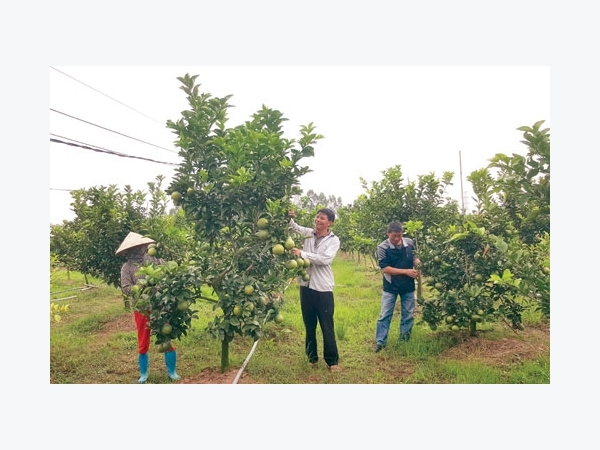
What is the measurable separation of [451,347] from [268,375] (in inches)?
85.6

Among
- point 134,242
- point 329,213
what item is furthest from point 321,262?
point 134,242

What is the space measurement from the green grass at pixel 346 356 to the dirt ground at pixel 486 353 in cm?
1

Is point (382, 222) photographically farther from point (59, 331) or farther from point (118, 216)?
point (59, 331)

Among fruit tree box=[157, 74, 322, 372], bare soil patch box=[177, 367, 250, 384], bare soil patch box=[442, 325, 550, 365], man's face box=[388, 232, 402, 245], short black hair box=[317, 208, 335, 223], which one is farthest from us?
man's face box=[388, 232, 402, 245]

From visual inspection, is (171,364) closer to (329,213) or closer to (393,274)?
(329,213)

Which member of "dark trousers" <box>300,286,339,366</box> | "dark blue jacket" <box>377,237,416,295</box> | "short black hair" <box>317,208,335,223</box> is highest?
"short black hair" <box>317,208,335,223</box>

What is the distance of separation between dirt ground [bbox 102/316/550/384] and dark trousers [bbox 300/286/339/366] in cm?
78

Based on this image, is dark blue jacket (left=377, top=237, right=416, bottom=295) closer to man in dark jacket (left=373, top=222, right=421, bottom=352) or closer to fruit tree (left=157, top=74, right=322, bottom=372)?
man in dark jacket (left=373, top=222, right=421, bottom=352)

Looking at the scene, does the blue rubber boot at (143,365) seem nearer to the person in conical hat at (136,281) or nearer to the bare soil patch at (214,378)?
the person in conical hat at (136,281)

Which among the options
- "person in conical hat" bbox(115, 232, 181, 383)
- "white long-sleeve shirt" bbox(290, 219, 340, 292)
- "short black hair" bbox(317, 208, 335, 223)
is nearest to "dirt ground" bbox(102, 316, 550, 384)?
"person in conical hat" bbox(115, 232, 181, 383)

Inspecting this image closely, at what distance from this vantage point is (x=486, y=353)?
4258 mm

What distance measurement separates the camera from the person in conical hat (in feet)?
12.1

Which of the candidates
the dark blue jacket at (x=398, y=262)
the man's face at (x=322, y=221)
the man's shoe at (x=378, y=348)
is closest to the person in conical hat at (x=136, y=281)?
the man's face at (x=322, y=221)

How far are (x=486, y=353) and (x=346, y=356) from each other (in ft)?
4.92
